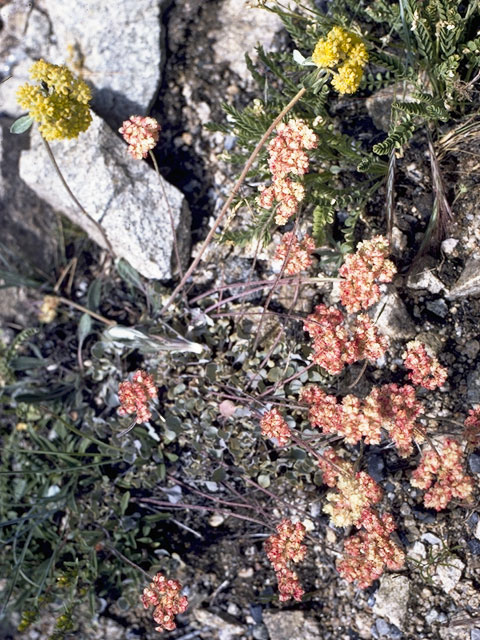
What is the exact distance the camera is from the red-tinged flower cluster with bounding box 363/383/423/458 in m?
3.10

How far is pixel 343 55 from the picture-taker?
9.79 feet

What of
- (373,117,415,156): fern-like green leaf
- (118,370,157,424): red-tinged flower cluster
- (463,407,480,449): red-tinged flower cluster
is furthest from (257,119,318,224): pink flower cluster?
(463,407,480,449): red-tinged flower cluster

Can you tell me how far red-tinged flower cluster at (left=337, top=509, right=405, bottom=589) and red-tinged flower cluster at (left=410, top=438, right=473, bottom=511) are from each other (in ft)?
0.95

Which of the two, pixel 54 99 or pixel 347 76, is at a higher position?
pixel 347 76

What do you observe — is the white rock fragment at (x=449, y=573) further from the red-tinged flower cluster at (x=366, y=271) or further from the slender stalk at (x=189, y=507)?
the red-tinged flower cluster at (x=366, y=271)

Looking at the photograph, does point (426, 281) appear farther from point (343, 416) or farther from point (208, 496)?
point (208, 496)

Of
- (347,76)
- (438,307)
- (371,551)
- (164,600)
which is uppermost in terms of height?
(347,76)

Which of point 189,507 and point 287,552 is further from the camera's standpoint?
point 189,507

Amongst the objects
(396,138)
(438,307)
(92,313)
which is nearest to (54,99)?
(92,313)

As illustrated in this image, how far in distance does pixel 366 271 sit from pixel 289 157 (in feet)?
2.26

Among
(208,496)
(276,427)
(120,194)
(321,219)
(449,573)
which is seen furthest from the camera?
(120,194)

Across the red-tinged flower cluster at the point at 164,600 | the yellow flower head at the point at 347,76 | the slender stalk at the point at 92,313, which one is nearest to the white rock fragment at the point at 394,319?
the yellow flower head at the point at 347,76

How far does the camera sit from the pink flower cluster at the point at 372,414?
9.97ft

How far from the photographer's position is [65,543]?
4.09 m
